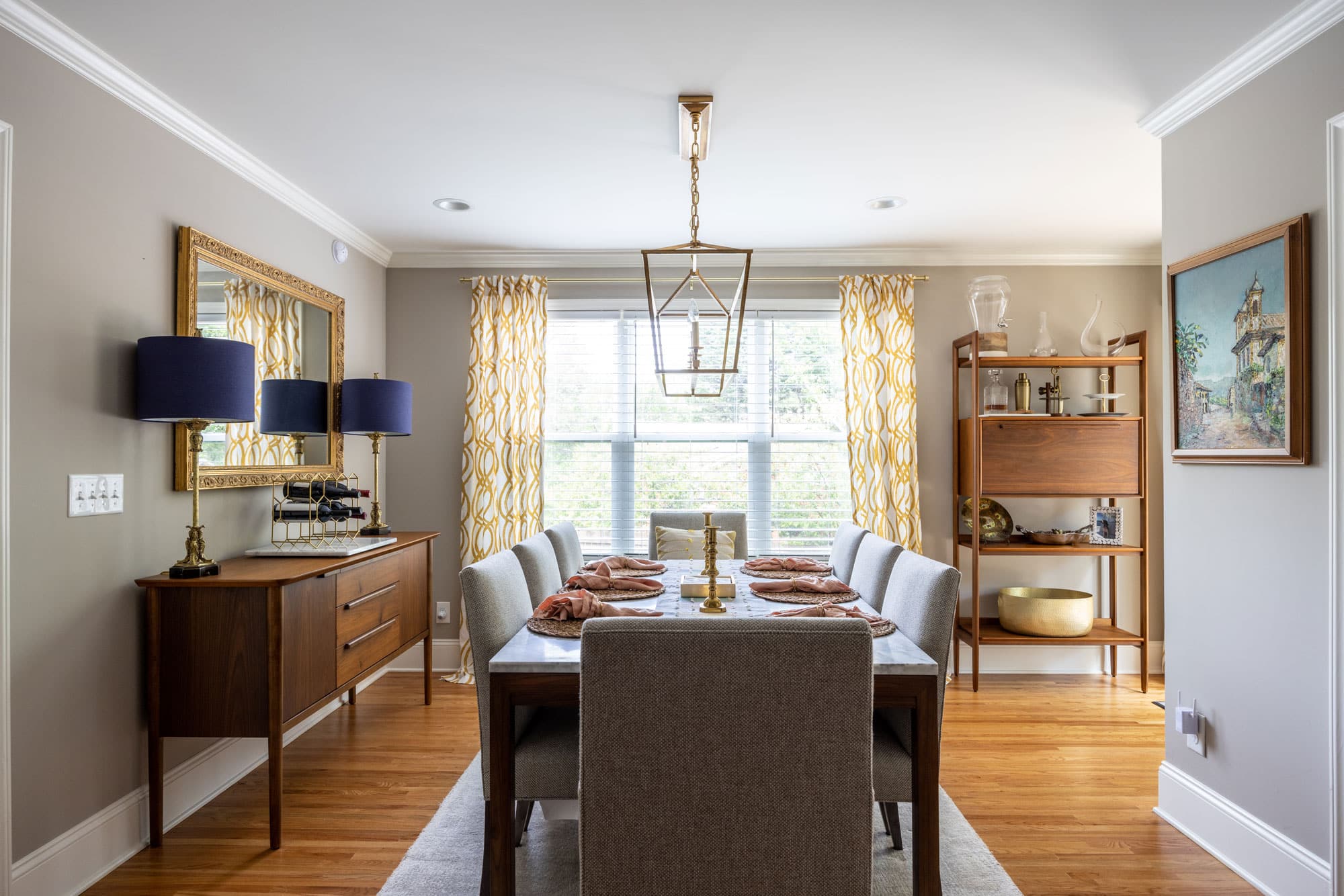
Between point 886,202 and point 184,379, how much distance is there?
3.01 meters

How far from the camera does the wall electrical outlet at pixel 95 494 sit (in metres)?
2.23

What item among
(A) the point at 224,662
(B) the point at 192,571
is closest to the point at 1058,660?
(A) the point at 224,662

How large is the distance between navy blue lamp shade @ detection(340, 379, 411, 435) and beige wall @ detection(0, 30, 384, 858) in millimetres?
953

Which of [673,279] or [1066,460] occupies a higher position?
[673,279]

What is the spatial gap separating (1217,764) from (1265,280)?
1.53 m

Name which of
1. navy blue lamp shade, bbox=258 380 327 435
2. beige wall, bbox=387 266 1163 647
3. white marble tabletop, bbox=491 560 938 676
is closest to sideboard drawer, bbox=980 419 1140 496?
beige wall, bbox=387 266 1163 647

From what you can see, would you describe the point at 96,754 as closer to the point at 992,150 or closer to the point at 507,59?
the point at 507,59

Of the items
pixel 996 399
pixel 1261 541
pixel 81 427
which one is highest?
pixel 996 399

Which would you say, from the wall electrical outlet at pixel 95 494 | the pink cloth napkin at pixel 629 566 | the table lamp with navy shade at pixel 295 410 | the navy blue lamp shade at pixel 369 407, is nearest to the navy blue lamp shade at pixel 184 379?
the wall electrical outlet at pixel 95 494

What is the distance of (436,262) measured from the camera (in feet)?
15.1

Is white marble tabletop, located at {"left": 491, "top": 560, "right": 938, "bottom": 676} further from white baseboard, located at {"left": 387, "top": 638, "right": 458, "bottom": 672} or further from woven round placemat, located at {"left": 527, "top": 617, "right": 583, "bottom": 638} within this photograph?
white baseboard, located at {"left": 387, "top": 638, "right": 458, "bottom": 672}

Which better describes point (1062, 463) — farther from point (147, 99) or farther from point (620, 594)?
point (147, 99)

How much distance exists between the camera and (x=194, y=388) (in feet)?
7.86

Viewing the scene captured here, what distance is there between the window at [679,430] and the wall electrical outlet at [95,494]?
8.00ft
